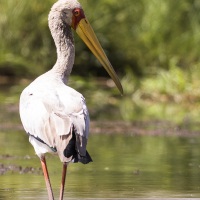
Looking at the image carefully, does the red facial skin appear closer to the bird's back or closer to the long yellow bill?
the long yellow bill

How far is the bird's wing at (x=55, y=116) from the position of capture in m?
8.06

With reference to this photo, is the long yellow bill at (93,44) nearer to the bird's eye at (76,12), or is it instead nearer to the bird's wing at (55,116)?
the bird's eye at (76,12)

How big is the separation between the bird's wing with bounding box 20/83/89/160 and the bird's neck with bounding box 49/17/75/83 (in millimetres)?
489

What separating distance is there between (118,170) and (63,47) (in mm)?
2306

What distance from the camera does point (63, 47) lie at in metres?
9.34

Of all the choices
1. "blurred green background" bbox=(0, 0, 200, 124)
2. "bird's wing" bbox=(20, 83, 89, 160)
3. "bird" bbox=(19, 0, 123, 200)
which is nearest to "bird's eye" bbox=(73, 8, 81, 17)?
"bird" bbox=(19, 0, 123, 200)

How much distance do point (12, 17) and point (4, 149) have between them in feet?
38.4

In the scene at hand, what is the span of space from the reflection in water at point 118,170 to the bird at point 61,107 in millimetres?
1039

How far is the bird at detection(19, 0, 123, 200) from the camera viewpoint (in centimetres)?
802

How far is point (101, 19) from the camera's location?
80.3 ft

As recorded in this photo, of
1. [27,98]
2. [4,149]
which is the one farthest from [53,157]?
[27,98]

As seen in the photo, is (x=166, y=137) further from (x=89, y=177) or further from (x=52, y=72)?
(x=52, y=72)

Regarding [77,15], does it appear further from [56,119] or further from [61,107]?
[56,119]

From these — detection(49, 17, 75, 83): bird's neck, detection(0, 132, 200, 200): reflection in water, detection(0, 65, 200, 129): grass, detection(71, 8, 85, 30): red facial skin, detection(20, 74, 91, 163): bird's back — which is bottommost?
detection(0, 132, 200, 200): reflection in water
